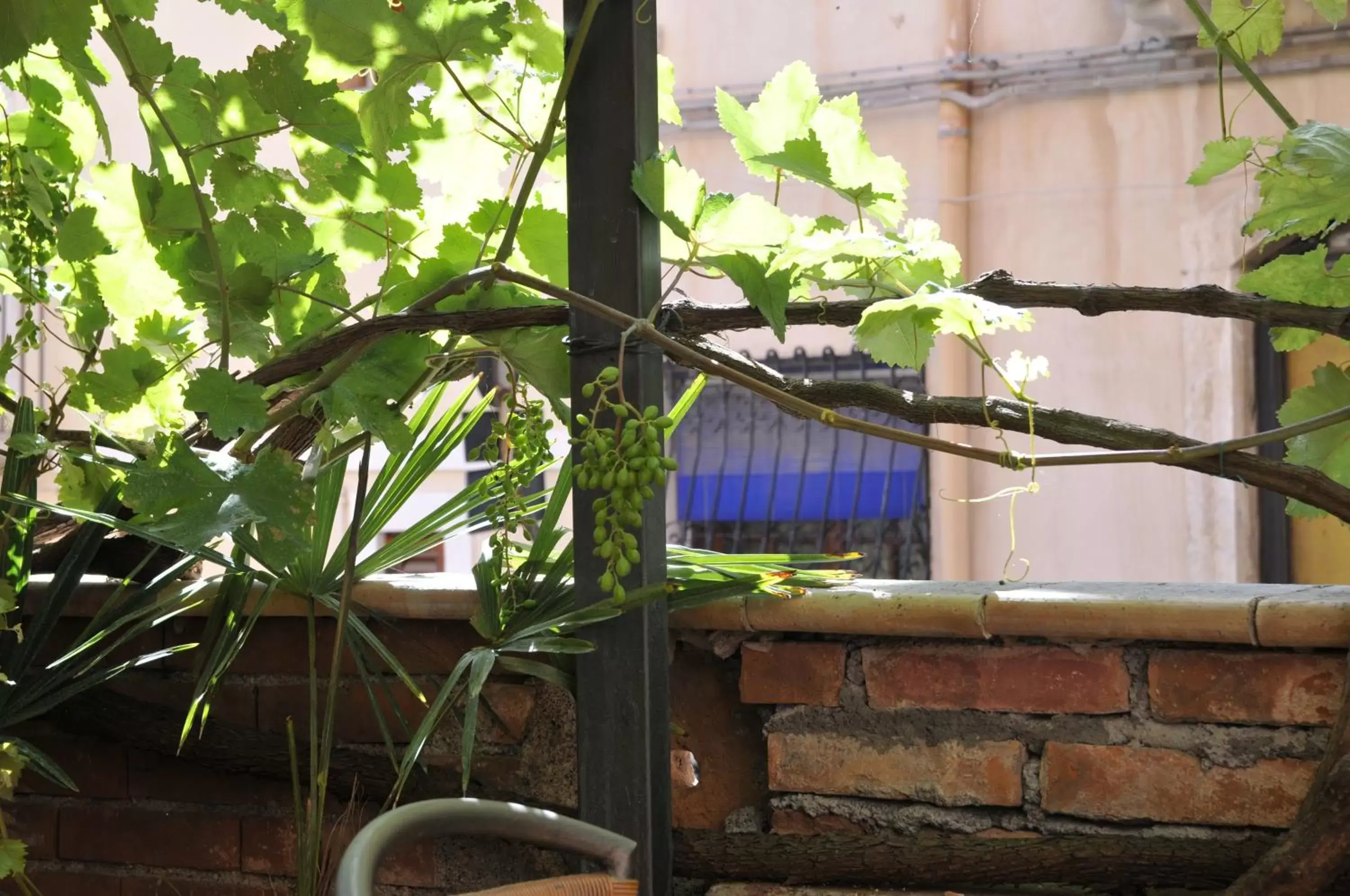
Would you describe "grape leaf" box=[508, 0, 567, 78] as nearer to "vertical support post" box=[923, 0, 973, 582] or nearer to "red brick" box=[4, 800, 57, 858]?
"red brick" box=[4, 800, 57, 858]

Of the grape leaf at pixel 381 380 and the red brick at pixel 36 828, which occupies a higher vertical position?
the grape leaf at pixel 381 380

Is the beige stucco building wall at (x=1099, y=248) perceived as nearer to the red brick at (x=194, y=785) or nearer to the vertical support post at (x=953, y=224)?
the vertical support post at (x=953, y=224)

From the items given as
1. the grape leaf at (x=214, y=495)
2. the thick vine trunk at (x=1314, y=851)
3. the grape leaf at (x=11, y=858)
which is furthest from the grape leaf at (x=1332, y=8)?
the grape leaf at (x=11, y=858)

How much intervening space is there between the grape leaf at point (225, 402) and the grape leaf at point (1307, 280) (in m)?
0.67

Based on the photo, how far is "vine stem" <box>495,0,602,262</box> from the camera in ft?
2.72

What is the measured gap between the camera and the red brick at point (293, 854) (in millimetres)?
1081

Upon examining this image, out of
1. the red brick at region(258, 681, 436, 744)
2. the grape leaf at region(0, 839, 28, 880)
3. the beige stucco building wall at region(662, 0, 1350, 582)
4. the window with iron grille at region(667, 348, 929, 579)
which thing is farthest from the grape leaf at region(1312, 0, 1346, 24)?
the window with iron grille at region(667, 348, 929, 579)

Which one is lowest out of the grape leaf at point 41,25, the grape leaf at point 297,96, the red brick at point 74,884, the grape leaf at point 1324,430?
the red brick at point 74,884

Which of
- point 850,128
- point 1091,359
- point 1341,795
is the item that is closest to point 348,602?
point 850,128

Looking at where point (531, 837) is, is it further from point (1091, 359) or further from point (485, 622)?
point (1091, 359)

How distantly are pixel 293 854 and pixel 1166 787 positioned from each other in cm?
72

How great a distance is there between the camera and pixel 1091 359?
3684mm

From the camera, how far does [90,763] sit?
3.90 feet

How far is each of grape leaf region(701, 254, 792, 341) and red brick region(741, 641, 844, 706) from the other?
0.96 ft
